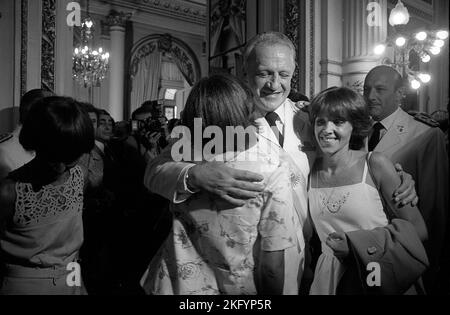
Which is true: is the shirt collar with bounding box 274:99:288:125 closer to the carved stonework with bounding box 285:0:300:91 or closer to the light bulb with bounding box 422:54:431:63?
the light bulb with bounding box 422:54:431:63

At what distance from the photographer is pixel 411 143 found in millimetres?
975

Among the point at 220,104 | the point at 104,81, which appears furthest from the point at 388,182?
the point at 104,81

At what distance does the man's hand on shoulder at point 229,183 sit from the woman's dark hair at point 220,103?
0.09 metres

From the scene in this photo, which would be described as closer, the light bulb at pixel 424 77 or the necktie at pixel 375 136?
the necktie at pixel 375 136

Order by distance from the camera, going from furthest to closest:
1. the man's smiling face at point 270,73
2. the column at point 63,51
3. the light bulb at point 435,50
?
the column at point 63,51 → the light bulb at point 435,50 → the man's smiling face at point 270,73

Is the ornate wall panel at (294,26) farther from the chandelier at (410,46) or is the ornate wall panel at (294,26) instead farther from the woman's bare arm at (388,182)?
the woman's bare arm at (388,182)

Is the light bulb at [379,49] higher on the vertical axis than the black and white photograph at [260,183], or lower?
higher

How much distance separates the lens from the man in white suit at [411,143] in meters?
0.97

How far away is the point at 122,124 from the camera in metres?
1.71

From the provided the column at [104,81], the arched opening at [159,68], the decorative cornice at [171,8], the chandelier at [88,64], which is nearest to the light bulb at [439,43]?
the chandelier at [88,64]

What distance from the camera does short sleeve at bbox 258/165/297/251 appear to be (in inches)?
29.0

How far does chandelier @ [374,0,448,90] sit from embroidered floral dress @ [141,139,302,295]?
60 cm

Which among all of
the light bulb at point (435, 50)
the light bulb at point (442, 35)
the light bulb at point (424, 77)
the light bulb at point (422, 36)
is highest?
the light bulb at point (422, 36)

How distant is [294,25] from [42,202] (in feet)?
4.40
